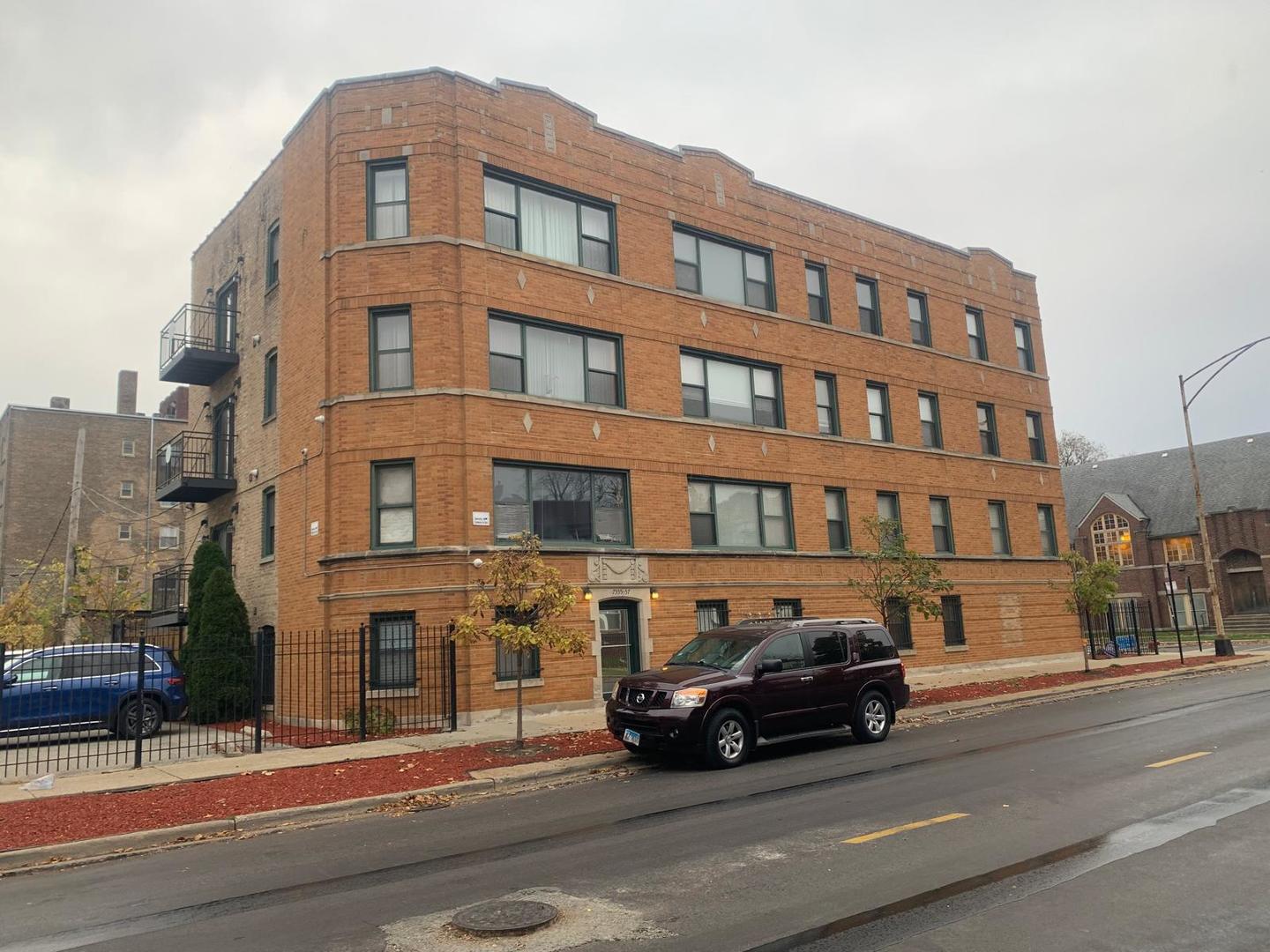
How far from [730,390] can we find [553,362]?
5035mm

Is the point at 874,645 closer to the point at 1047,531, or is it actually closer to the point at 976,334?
the point at 976,334

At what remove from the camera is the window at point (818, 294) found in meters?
24.8

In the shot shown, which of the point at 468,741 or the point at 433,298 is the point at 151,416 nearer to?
the point at 433,298

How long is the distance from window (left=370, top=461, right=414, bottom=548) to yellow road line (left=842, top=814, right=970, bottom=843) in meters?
11.6

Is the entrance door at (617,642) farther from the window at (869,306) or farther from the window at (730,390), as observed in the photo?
the window at (869,306)

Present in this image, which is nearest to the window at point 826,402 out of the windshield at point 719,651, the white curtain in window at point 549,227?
the white curtain in window at point 549,227

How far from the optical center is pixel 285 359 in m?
20.3

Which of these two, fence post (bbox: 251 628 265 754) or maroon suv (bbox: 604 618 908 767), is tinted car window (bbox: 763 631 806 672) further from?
fence post (bbox: 251 628 265 754)

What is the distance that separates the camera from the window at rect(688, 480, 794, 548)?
20984 millimetres

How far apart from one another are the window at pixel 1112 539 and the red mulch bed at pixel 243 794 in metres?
54.4

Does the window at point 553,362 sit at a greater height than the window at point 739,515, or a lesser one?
greater

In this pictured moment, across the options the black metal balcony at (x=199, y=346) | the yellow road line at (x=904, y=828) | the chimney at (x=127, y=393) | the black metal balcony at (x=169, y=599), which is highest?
the chimney at (x=127, y=393)

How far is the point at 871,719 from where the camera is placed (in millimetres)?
13859

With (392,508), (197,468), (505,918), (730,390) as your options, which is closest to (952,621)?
(730,390)
